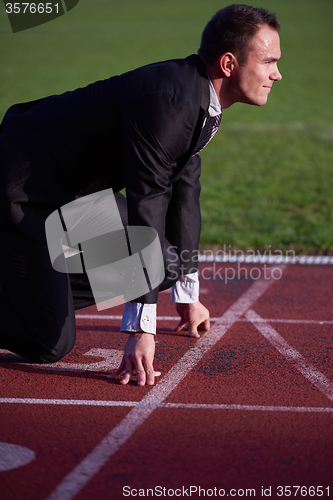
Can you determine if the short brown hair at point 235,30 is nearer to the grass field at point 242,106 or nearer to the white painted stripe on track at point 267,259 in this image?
the white painted stripe on track at point 267,259

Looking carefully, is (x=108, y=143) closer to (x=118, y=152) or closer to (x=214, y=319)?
(x=118, y=152)

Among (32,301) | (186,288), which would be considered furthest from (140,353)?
(186,288)

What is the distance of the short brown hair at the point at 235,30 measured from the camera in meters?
2.95

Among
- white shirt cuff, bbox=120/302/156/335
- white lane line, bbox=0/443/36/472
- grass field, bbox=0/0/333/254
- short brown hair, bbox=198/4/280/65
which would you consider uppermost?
short brown hair, bbox=198/4/280/65

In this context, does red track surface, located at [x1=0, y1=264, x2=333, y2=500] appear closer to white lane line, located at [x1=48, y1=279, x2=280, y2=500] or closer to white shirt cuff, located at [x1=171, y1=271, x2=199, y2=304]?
white lane line, located at [x1=48, y1=279, x2=280, y2=500]

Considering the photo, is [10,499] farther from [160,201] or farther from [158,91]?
[158,91]

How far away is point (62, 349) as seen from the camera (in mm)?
3439

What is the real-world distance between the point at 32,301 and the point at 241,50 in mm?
1699

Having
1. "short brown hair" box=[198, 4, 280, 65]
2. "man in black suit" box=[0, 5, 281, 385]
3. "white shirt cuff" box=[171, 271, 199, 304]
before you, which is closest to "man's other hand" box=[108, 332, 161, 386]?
"man in black suit" box=[0, 5, 281, 385]

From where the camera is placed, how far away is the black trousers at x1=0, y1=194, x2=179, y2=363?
336 centimetres

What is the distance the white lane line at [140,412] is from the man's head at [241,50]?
4.99ft

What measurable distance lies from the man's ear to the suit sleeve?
316 millimetres

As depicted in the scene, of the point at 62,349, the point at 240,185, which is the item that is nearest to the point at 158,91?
the point at 62,349

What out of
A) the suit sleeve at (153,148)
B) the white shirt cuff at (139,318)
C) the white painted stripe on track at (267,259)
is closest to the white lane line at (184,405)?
the white shirt cuff at (139,318)
